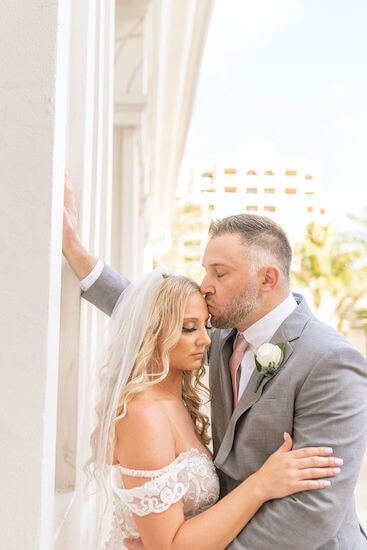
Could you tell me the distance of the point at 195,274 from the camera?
33312mm

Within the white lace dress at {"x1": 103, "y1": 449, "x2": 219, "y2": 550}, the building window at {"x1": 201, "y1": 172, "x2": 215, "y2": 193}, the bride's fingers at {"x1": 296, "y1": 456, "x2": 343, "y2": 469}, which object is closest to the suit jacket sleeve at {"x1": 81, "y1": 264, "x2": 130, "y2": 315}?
the white lace dress at {"x1": 103, "y1": 449, "x2": 219, "y2": 550}

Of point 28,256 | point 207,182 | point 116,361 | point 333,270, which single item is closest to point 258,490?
point 116,361

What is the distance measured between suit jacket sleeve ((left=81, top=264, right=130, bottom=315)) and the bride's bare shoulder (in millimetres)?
449

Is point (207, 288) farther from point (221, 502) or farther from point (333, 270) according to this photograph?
point (333, 270)

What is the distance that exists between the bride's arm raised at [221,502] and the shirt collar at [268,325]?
0.47 metres

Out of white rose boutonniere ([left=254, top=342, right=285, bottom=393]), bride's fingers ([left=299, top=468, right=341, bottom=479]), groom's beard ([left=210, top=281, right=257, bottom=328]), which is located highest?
groom's beard ([left=210, top=281, right=257, bottom=328])

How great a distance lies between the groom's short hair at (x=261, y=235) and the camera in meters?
2.29

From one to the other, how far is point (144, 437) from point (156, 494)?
0.54 feet

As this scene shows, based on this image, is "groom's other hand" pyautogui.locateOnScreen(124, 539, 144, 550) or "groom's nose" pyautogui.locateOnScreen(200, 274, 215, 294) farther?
"groom's nose" pyautogui.locateOnScreen(200, 274, 215, 294)

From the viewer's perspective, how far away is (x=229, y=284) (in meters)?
2.25

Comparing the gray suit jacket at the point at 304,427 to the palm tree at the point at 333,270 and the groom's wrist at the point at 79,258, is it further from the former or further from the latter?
the palm tree at the point at 333,270

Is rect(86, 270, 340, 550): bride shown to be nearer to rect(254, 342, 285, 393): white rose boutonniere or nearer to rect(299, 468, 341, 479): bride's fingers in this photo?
rect(299, 468, 341, 479): bride's fingers

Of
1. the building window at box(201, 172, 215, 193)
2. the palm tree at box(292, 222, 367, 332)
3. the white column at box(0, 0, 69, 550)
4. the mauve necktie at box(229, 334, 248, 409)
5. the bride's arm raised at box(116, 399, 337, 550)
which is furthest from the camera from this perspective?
the building window at box(201, 172, 215, 193)

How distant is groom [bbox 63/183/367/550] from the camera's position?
1897 mm
